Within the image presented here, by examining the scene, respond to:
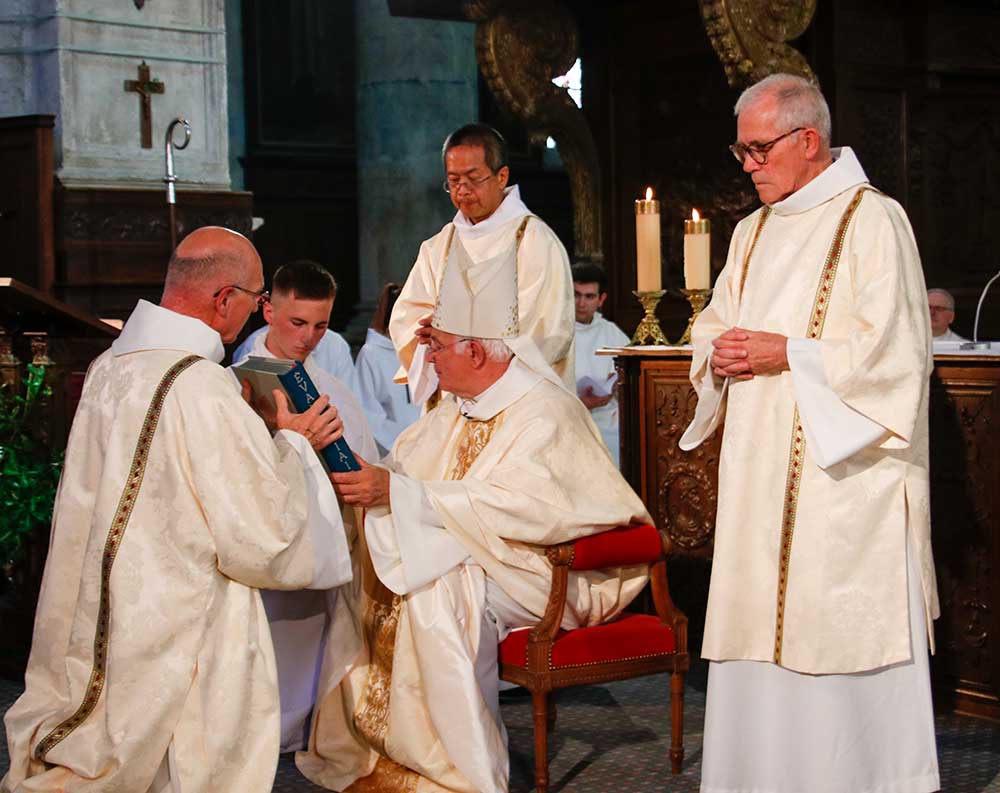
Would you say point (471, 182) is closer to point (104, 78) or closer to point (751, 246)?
point (751, 246)

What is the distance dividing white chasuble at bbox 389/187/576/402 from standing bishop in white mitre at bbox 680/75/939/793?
141cm

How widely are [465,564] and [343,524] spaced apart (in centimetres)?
34

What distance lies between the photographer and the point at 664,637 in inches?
171

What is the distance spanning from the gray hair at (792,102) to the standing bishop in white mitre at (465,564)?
2.83 feet

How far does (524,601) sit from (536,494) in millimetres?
302

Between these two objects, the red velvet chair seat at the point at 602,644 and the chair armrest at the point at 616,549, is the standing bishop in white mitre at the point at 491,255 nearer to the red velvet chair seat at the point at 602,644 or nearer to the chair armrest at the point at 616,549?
the chair armrest at the point at 616,549

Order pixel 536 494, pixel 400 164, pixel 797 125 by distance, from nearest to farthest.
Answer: pixel 797 125 → pixel 536 494 → pixel 400 164

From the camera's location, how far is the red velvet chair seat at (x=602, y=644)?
13.7ft

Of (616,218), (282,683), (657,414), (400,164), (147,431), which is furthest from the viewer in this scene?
(400,164)

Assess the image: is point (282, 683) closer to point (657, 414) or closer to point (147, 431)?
point (147, 431)

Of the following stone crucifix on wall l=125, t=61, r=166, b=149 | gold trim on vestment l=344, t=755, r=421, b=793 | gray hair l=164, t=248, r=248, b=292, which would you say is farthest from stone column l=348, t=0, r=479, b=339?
gray hair l=164, t=248, r=248, b=292

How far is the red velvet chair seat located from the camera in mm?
4176

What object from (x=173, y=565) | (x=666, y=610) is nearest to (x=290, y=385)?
(x=173, y=565)

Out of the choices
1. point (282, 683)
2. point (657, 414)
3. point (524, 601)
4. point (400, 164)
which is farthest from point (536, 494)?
point (400, 164)
